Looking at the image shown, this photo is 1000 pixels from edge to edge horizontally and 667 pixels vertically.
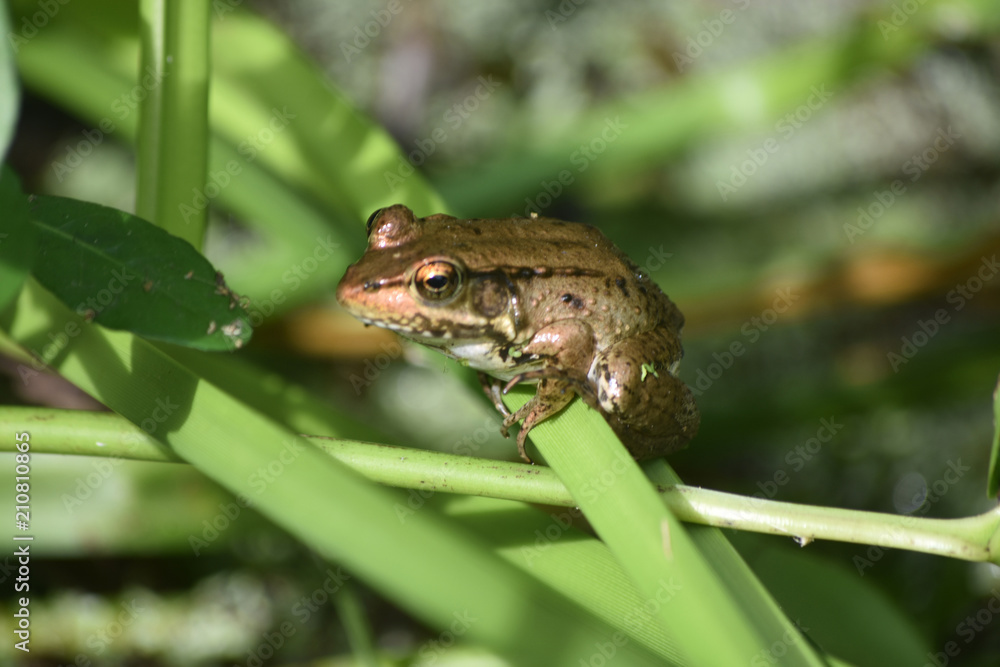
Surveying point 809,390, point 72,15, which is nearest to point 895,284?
point 809,390

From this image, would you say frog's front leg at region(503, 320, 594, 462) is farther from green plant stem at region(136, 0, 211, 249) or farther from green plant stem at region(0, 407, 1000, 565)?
green plant stem at region(136, 0, 211, 249)

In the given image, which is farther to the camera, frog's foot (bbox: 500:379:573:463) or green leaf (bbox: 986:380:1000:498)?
frog's foot (bbox: 500:379:573:463)

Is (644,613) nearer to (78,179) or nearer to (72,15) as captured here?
(72,15)

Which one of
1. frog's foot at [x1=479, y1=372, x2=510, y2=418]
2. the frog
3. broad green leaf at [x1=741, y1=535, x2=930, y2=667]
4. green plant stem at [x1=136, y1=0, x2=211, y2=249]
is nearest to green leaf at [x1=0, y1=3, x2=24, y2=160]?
green plant stem at [x1=136, y1=0, x2=211, y2=249]

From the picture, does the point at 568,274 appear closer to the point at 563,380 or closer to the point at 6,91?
the point at 563,380

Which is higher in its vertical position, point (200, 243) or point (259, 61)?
point (259, 61)

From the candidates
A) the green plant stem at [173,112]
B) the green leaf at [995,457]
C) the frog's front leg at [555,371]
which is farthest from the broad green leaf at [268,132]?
the green leaf at [995,457]

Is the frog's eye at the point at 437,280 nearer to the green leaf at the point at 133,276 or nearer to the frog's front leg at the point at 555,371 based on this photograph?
the frog's front leg at the point at 555,371
